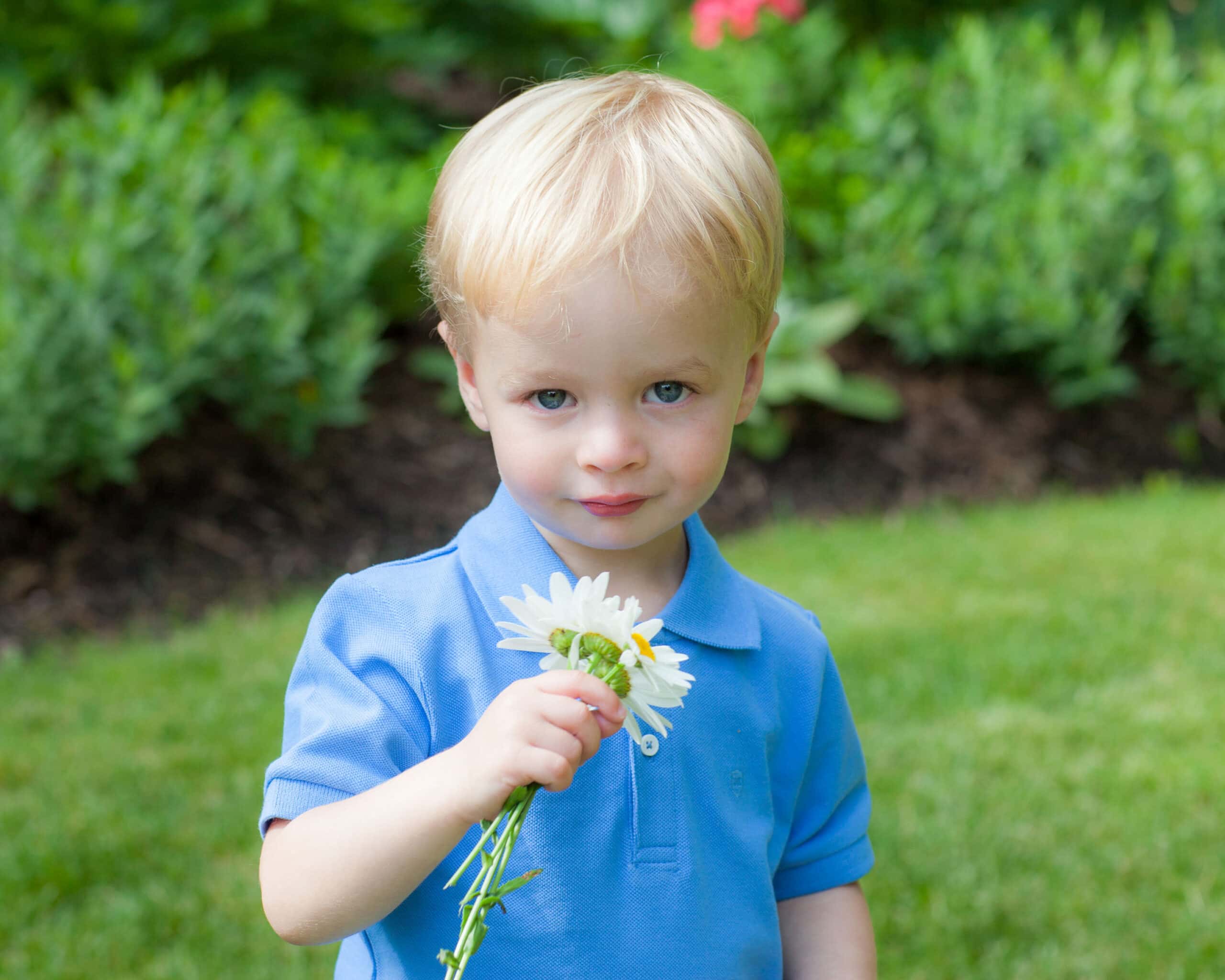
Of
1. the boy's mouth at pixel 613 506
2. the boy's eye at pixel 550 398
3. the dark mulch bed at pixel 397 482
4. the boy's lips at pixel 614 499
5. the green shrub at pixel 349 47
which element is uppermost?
the green shrub at pixel 349 47


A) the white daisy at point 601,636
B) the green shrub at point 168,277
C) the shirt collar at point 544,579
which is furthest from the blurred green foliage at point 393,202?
the white daisy at point 601,636

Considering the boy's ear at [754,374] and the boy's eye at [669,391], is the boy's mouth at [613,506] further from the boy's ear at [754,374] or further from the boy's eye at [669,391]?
the boy's ear at [754,374]

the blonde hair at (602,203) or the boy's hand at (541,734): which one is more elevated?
the blonde hair at (602,203)

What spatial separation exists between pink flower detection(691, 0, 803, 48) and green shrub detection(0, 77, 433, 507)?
6.84 feet

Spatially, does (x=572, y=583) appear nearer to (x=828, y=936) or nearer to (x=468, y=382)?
(x=468, y=382)

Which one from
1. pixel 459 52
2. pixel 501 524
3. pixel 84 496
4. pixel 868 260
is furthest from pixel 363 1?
pixel 501 524

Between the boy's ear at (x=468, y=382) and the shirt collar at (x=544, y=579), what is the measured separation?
88mm

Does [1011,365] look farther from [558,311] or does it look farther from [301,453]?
[558,311]

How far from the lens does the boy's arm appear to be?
168cm

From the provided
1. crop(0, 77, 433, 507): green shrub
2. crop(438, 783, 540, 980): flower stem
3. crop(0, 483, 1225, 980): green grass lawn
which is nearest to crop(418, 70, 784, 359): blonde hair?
crop(438, 783, 540, 980): flower stem

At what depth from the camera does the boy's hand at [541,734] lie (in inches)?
46.4

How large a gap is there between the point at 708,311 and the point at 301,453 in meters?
3.70

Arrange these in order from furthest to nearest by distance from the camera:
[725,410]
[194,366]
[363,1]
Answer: [363,1], [194,366], [725,410]

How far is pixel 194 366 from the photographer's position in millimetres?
4324
